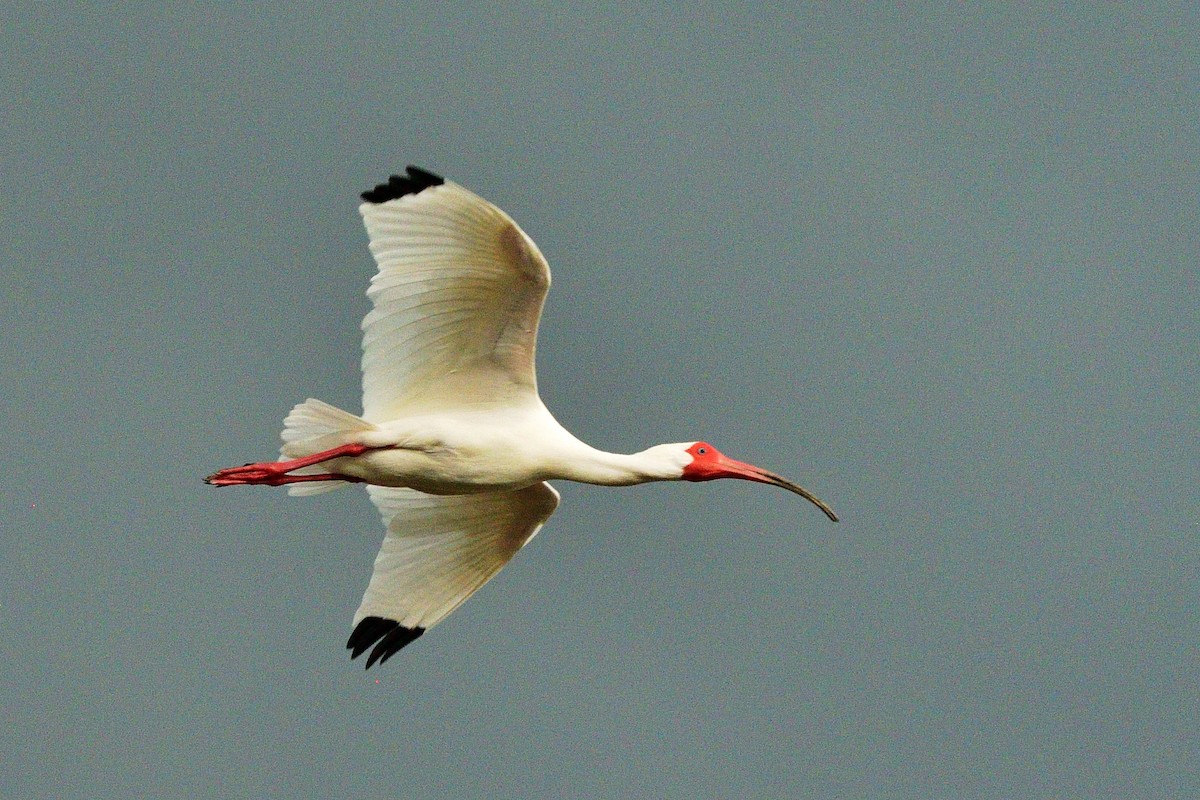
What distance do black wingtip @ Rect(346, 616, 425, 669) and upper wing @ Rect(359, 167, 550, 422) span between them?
2.21 m

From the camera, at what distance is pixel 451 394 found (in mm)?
18500

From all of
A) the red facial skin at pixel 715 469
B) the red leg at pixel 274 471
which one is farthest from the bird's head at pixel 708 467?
the red leg at pixel 274 471

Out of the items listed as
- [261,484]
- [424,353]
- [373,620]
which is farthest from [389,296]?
[373,620]

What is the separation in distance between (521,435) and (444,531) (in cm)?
193

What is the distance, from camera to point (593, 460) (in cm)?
1841

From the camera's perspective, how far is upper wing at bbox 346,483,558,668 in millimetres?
19828

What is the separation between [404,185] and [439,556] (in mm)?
4005

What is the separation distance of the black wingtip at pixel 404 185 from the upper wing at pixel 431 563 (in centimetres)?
336

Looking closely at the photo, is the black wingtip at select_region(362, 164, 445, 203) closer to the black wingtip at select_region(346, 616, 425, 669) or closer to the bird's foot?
the bird's foot

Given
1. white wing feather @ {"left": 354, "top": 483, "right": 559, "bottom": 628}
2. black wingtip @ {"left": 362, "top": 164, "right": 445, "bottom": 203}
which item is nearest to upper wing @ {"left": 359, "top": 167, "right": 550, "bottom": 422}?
black wingtip @ {"left": 362, "top": 164, "right": 445, "bottom": 203}

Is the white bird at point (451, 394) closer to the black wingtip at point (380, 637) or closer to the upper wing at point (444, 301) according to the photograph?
the upper wing at point (444, 301)

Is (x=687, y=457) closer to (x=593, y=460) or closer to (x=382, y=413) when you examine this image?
(x=593, y=460)

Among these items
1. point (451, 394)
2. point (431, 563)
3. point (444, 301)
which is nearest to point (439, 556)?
point (431, 563)

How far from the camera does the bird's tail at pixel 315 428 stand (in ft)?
59.6
